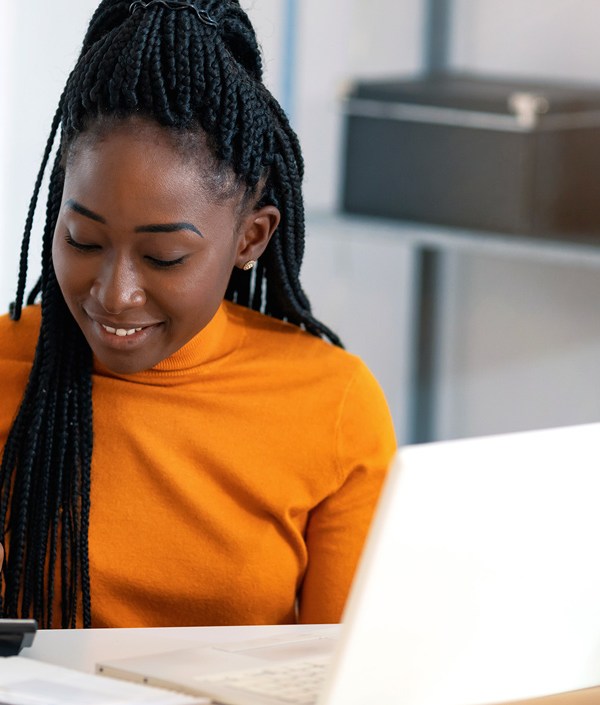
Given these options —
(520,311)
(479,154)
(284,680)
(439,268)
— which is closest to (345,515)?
(284,680)

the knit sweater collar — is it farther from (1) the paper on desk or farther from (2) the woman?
(1) the paper on desk

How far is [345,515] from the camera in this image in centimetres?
130

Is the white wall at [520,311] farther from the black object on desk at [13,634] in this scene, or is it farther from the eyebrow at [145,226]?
the black object on desk at [13,634]

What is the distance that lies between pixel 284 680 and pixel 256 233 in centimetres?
48

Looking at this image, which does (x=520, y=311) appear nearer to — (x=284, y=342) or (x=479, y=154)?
(x=479, y=154)

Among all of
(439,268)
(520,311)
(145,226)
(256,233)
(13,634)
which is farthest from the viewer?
(439,268)

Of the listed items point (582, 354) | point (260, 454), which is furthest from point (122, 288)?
point (582, 354)

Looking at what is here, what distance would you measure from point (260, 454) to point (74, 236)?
0.28 metres

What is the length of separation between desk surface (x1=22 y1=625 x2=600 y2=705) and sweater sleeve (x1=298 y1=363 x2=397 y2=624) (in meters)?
0.17

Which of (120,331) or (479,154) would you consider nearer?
(120,331)

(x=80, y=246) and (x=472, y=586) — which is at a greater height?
Answer: (x=80, y=246)

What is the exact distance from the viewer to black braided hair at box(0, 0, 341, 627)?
1159 mm

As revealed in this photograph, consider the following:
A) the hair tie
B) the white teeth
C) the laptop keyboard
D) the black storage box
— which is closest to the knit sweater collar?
the white teeth

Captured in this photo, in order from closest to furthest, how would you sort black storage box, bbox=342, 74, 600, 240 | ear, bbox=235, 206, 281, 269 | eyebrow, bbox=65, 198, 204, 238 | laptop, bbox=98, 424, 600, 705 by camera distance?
1. laptop, bbox=98, 424, 600, 705
2. eyebrow, bbox=65, 198, 204, 238
3. ear, bbox=235, 206, 281, 269
4. black storage box, bbox=342, 74, 600, 240
